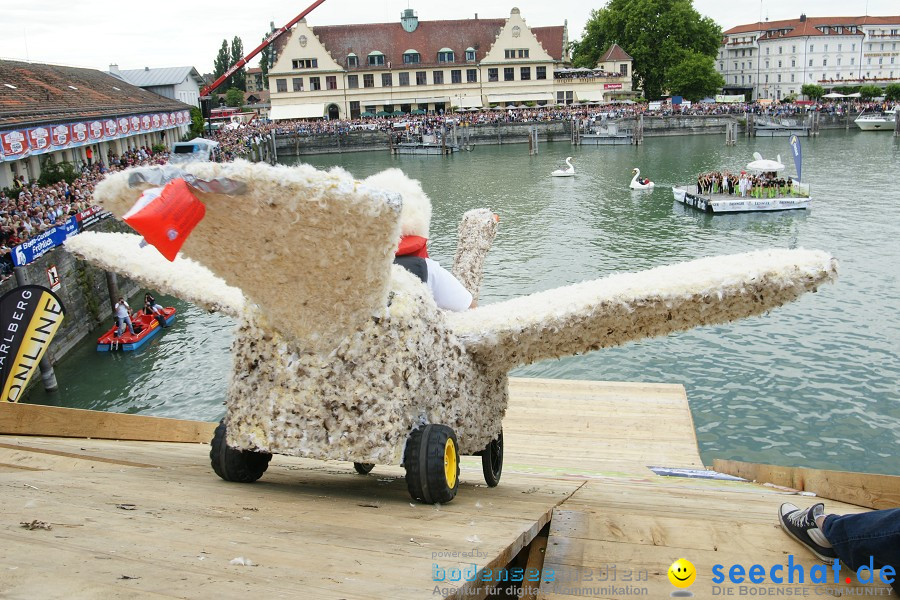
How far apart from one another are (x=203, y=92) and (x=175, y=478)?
255ft

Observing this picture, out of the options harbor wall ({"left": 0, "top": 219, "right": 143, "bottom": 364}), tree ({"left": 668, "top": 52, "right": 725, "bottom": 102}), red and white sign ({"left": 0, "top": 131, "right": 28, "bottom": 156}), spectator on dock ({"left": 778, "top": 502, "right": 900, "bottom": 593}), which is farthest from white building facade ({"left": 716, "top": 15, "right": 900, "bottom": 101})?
spectator on dock ({"left": 778, "top": 502, "right": 900, "bottom": 593})

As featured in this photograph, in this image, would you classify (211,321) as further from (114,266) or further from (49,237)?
(114,266)

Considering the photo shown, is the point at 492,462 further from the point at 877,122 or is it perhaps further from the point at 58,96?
the point at 877,122

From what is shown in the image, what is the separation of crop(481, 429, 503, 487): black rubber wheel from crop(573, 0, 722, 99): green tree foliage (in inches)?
3186

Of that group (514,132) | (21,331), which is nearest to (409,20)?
(514,132)

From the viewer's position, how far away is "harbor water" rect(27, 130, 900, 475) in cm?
1224

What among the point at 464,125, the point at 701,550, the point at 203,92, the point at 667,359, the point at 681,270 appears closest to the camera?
the point at 701,550

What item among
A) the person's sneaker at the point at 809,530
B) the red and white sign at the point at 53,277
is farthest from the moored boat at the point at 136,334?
the person's sneaker at the point at 809,530

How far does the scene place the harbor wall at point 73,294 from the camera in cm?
1598

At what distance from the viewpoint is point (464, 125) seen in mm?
63812

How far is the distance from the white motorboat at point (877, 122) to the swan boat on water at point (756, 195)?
3800cm

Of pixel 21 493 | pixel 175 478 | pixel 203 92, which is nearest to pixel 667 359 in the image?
pixel 175 478

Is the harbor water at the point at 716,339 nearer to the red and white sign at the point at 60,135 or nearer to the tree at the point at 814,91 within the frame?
the red and white sign at the point at 60,135

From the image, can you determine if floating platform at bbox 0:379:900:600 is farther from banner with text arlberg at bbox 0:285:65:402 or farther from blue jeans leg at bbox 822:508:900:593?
banner with text arlberg at bbox 0:285:65:402
